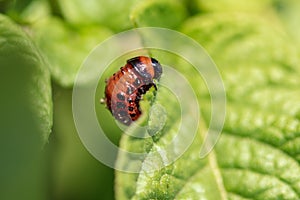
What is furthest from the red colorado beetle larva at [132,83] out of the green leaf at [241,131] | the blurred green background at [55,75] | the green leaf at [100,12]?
the green leaf at [100,12]

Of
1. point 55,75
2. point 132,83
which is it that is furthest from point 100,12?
point 132,83

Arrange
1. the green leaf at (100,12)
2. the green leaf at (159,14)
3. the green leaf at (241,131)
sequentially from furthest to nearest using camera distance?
the green leaf at (100,12)
the green leaf at (159,14)
the green leaf at (241,131)

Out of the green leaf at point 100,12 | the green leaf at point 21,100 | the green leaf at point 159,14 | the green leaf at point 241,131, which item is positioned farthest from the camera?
the green leaf at point 100,12

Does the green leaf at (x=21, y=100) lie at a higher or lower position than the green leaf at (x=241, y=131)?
lower

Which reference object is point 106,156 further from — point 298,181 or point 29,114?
point 298,181

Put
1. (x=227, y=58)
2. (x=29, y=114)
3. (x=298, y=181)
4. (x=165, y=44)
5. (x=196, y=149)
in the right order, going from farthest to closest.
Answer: (x=227, y=58)
(x=165, y=44)
(x=196, y=149)
(x=298, y=181)
(x=29, y=114)

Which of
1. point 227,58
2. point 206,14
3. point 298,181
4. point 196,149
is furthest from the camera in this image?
point 206,14

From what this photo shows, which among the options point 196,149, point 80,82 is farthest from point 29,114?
point 196,149

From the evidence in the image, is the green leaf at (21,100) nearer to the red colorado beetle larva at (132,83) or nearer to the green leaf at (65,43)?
the red colorado beetle larva at (132,83)

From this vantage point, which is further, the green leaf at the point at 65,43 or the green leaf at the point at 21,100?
the green leaf at the point at 65,43
